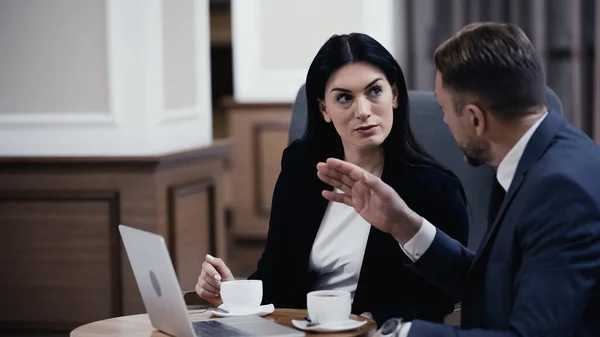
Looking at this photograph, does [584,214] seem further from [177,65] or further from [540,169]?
[177,65]

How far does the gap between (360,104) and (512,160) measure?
1.89 feet

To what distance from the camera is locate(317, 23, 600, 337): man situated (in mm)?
1554

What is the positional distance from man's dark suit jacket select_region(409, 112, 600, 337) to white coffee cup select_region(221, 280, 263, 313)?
410 millimetres

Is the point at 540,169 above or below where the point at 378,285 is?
above

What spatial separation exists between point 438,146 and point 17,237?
1715 mm

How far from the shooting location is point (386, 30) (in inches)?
209

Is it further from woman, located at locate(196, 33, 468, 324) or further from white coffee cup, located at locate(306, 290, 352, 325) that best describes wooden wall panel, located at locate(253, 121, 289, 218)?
white coffee cup, located at locate(306, 290, 352, 325)

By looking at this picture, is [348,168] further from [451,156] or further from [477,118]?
[451,156]

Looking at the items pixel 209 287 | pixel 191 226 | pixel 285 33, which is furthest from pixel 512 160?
pixel 285 33

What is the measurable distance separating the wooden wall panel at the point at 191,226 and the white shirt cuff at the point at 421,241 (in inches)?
78.2

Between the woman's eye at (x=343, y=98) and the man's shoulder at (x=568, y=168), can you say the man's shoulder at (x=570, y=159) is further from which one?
the woman's eye at (x=343, y=98)

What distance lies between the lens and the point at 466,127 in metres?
1.72

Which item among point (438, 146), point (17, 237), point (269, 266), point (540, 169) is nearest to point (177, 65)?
point (17, 237)

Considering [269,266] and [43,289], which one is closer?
[269,266]
